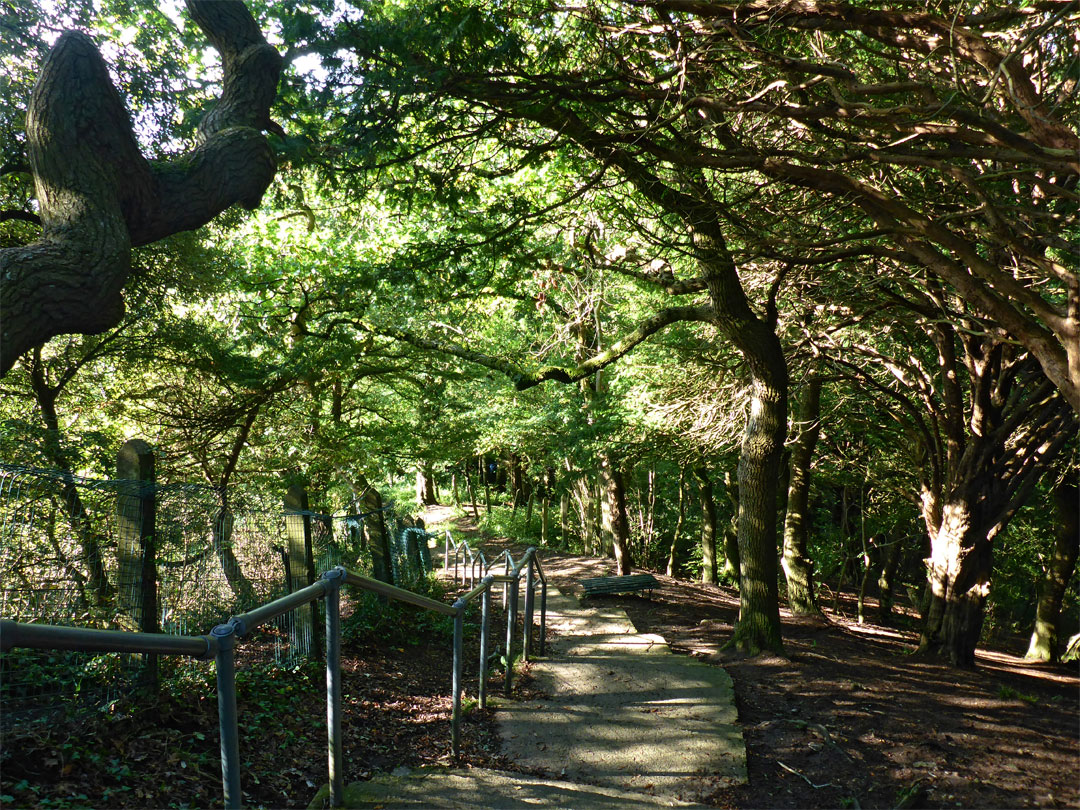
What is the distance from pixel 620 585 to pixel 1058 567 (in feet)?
28.2

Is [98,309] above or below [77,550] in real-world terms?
above

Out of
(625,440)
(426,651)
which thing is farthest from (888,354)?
(426,651)

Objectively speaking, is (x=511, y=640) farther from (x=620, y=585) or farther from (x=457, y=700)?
(x=620, y=585)

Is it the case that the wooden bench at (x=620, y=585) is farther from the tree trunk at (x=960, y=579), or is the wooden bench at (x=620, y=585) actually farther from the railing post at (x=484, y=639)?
the railing post at (x=484, y=639)

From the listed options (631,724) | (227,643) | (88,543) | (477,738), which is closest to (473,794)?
(477,738)

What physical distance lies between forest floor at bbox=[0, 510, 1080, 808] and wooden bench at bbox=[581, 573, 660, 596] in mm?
4109

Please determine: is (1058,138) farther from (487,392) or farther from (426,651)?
(487,392)

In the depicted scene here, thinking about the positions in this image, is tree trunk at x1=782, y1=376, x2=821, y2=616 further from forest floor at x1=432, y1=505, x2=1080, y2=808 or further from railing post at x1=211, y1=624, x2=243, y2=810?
railing post at x1=211, y1=624, x2=243, y2=810

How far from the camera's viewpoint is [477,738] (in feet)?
16.8

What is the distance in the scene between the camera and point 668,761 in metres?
4.84

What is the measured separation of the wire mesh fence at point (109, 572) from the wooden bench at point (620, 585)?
7.17m

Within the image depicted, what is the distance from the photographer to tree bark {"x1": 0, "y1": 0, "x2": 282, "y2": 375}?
12.9 feet

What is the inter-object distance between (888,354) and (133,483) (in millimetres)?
9845

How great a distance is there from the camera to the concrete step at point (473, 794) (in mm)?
3439
